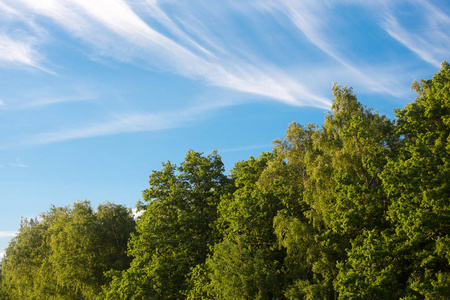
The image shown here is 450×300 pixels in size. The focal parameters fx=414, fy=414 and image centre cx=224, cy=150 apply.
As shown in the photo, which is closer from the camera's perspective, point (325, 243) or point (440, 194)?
point (440, 194)

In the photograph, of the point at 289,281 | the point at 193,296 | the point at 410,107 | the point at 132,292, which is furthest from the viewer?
the point at 132,292

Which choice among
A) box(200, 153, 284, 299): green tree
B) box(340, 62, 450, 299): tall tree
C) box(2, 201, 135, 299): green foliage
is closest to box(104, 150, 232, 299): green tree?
box(200, 153, 284, 299): green tree

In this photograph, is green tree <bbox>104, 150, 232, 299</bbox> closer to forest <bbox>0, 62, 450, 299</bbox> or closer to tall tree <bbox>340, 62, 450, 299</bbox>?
forest <bbox>0, 62, 450, 299</bbox>

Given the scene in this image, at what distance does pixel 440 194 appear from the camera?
26.3 metres

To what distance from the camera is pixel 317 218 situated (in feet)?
105

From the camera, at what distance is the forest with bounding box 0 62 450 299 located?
89.8ft

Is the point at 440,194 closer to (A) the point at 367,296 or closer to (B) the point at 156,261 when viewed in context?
(A) the point at 367,296

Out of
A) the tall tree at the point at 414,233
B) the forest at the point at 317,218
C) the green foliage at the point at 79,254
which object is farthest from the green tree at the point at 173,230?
the tall tree at the point at 414,233

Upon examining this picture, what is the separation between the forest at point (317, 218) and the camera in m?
27.4

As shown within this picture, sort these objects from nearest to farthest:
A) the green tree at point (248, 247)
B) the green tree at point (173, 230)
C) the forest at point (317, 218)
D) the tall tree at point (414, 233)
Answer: the tall tree at point (414, 233)
the forest at point (317, 218)
the green tree at point (248, 247)
the green tree at point (173, 230)

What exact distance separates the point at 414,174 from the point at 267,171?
13.5 m

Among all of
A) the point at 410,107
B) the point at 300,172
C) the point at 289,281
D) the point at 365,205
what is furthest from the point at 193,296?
the point at 410,107

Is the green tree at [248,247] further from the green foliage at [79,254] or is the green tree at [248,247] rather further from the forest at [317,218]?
the green foliage at [79,254]

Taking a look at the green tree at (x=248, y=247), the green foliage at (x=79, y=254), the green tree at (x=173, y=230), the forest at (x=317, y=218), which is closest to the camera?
the forest at (x=317, y=218)
